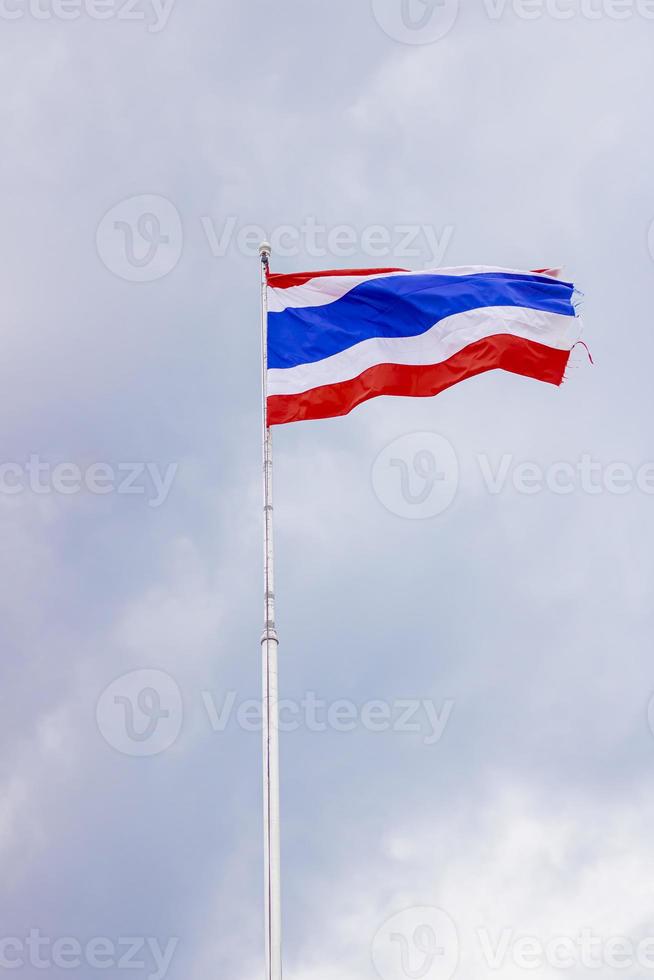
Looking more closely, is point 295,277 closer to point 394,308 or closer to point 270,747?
point 394,308

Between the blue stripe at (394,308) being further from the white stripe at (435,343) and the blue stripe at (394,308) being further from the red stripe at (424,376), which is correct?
the red stripe at (424,376)

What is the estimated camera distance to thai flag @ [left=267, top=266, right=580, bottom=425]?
915 inches

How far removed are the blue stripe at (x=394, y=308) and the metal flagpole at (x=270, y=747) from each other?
179cm

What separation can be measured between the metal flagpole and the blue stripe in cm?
179

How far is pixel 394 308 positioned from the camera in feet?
80.5

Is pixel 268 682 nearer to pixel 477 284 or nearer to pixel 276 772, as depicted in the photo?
pixel 276 772

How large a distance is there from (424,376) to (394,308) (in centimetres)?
161

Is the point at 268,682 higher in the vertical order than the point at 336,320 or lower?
lower

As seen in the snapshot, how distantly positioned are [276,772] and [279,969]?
2932mm

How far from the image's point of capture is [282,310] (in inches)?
942

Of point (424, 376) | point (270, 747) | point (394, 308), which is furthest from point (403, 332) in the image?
point (270, 747)

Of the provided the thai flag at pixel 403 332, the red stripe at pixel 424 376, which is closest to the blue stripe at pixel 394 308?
the thai flag at pixel 403 332

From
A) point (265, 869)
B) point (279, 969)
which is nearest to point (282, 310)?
point (265, 869)

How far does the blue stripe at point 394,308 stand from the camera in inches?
929
